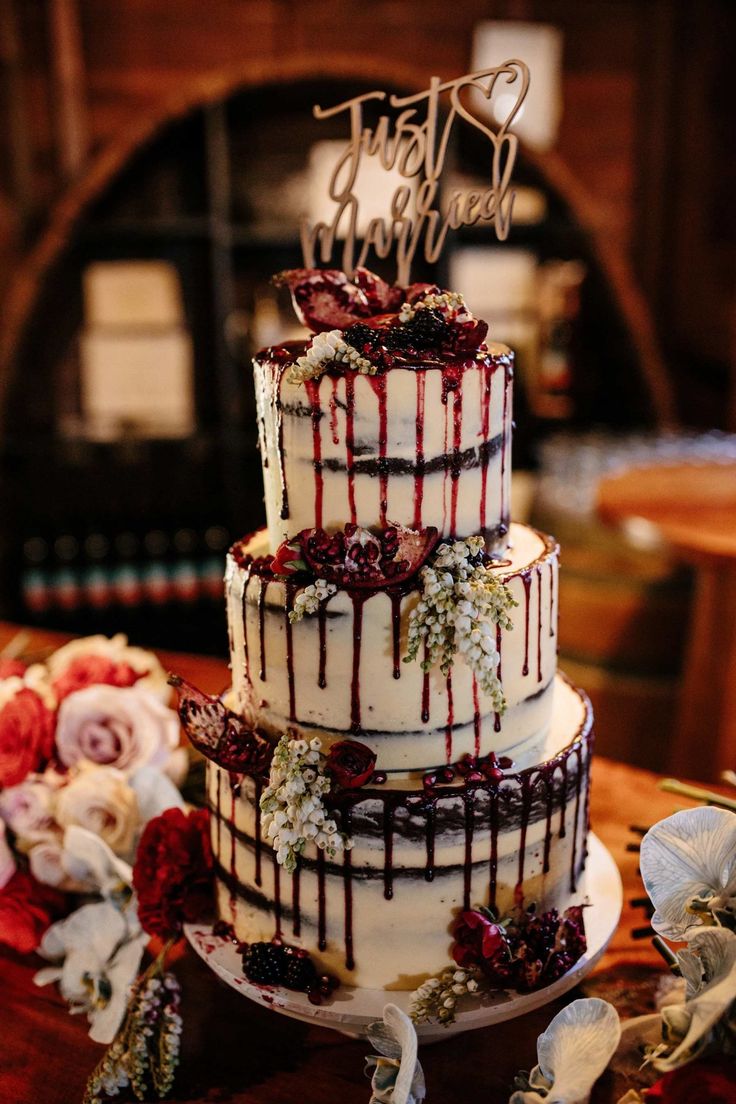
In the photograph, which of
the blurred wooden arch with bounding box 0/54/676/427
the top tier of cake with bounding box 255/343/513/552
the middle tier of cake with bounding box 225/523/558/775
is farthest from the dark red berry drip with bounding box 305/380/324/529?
the blurred wooden arch with bounding box 0/54/676/427

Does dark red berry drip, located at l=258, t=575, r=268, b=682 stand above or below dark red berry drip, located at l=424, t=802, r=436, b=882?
above

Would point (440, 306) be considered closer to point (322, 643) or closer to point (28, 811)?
point (322, 643)

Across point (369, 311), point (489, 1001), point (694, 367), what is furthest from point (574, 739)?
point (694, 367)

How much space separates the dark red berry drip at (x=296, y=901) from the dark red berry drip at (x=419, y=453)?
0.52 m

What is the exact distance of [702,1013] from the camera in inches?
39.5

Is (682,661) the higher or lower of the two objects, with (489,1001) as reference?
lower

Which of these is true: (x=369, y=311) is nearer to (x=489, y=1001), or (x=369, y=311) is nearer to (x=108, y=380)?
(x=489, y=1001)

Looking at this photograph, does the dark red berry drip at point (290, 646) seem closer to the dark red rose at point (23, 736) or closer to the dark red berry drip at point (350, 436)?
the dark red berry drip at point (350, 436)

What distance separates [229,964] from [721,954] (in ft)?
2.24

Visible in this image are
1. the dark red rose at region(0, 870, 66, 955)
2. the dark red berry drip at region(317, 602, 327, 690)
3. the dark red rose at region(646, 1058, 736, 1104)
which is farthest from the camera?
the dark red rose at region(0, 870, 66, 955)

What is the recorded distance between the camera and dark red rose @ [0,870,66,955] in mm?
1529

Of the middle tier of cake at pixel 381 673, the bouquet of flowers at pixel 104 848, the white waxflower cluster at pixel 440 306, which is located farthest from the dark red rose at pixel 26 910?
the white waxflower cluster at pixel 440 306

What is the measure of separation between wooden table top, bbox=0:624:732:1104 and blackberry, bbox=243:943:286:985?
0.13 metres

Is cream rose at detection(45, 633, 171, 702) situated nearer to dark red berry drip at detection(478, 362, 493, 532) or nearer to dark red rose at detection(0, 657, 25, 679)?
dark red rose at detection(0, 657, 25, 679)
